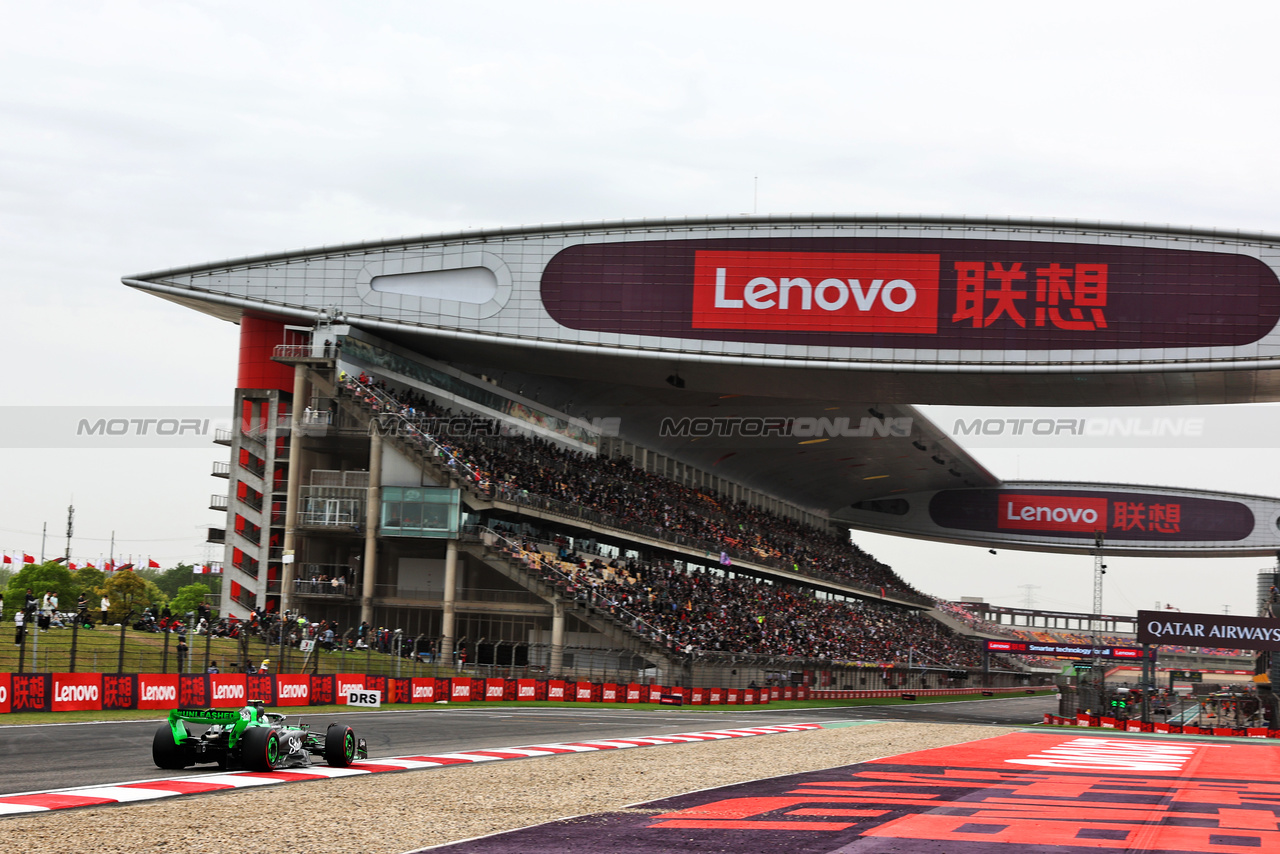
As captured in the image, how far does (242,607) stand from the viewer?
51312 mm

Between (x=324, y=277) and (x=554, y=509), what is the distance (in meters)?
14.7

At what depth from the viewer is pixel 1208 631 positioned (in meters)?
41.7

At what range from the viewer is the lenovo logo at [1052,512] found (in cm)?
9538

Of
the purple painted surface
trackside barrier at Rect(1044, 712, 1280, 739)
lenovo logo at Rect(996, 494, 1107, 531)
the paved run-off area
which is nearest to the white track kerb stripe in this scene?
the paved run-off area

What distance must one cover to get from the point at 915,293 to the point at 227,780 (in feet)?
127

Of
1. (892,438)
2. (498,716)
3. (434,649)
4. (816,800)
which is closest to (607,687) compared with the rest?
(434,649)

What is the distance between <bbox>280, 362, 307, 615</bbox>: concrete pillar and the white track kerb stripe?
30.0m

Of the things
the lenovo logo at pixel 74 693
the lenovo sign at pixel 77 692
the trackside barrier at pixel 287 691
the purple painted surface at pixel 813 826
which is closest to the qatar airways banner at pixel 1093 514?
the trackside barrier at pixel 287 691

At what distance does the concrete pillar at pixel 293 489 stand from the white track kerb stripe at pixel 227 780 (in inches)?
1180

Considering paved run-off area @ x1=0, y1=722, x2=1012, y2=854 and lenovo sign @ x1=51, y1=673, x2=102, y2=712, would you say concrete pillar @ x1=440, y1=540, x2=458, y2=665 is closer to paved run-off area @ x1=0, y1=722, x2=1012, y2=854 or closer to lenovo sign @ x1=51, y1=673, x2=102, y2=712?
lenovo sign @ x1=51, y1=673, x2=102, y2=712

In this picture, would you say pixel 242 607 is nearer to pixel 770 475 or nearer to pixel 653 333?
pixel 653 333

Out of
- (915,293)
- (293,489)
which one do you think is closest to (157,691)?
(293,489)

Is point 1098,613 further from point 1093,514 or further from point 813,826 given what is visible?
point 813,826

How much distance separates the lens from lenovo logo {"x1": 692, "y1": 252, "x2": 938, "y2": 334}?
4822cm
